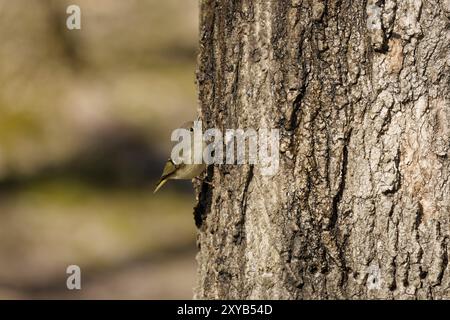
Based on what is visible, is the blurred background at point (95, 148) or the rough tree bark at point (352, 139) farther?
the blurred background at point (95, 148)

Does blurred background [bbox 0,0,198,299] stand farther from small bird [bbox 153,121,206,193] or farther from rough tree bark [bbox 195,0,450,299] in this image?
rough tree bark [bbox 195,0,450,299]

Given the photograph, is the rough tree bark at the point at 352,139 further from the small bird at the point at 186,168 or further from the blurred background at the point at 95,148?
the blurred background at the point at 95,148

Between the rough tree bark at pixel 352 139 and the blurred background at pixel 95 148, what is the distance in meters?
3.68

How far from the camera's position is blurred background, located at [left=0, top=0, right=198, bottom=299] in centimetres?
699

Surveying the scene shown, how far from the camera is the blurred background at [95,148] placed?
22.9 ft

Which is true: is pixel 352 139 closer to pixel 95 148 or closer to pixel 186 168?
pixel 186 168

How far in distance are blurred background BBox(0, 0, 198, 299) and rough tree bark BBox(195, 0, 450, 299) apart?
3.68 meters

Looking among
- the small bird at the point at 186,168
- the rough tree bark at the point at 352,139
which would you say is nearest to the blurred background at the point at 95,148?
the small bird at the point at 186,168

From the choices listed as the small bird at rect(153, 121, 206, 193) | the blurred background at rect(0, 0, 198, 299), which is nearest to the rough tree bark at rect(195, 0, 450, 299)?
the small bird at rect(153, 121, 206, 193)

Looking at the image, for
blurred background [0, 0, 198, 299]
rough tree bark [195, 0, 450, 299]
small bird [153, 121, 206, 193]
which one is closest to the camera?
rough tree bark [195, 0, 450, 299]

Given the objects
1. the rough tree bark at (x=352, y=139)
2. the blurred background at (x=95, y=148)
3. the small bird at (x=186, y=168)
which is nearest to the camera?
the rough tree bark at (x=352, y=139)

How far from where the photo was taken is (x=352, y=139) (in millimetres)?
3199

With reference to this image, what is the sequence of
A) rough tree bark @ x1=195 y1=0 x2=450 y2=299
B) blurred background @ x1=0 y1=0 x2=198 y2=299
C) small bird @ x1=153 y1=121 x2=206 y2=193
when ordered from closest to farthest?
rough tree bark @ x1=195 y1=0 x2=450 y2=299, small bird @ x1=153 y1=121 x2=206 y2=193, blurred background @ x1=0 y1=0 x2=198 y2=299
